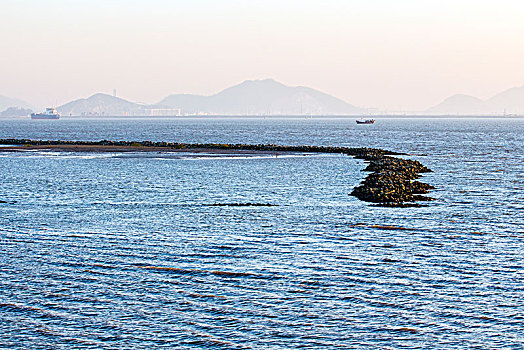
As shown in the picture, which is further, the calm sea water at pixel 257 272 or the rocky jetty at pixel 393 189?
the rocky jetty at pixel 393 189

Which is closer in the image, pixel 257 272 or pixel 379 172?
pixel 257 272

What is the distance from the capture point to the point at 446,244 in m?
24.5

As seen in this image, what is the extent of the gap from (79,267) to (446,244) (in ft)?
41.7

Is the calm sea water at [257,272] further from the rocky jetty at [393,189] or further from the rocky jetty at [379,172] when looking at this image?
the rocky jetty at [379,172]

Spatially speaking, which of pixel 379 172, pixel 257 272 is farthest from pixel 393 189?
pixel 257 272

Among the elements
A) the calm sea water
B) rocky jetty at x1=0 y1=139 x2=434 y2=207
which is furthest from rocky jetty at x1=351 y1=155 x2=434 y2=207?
the calm sea water

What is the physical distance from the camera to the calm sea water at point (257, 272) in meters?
14.6

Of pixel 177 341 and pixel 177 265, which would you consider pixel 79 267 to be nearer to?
pixel 177 265

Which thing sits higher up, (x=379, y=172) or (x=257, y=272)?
(x=379, y=172)

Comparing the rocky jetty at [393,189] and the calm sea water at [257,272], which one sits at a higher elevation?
the rocky jetty at [393,189]

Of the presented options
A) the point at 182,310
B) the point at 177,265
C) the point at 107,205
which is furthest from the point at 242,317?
the point at 107,205

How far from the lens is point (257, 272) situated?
65.0 ft

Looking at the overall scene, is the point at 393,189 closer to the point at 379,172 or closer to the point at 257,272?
the point at 379,172

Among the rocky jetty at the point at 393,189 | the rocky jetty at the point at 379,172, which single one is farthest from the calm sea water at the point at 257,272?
the rocky jetty at the point at 379,172
